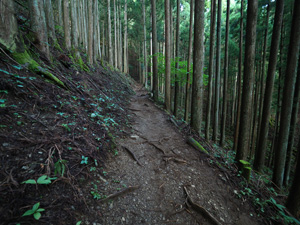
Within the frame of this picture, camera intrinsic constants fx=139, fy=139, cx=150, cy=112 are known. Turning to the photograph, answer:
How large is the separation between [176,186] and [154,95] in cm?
818

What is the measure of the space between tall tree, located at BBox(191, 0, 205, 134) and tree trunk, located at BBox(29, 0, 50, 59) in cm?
558

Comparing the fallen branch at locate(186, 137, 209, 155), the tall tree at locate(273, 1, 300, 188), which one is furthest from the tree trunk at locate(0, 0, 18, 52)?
the tall tree at locate(273, 1, 300, 188)

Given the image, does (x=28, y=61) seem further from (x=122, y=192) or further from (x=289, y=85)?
(x=289, y=85)

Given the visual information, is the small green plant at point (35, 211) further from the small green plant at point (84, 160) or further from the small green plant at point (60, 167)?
the small green plant at point (84, 160)

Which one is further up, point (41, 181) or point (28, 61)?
point (28, 61)

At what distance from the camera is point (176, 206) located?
8.41 feet

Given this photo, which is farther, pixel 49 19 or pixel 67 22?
pixel 67 22

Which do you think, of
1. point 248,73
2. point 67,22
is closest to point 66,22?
point 67,22

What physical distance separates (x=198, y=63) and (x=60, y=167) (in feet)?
19.1

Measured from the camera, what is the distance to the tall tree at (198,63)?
216 inches

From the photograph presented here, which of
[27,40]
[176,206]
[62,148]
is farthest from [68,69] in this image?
[176,206]

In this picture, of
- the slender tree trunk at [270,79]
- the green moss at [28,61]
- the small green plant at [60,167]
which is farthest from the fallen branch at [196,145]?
the green moss at [28,61]

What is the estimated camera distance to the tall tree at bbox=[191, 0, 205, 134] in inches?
216

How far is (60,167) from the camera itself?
7.07 ft
